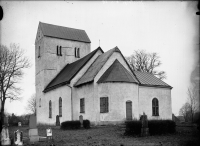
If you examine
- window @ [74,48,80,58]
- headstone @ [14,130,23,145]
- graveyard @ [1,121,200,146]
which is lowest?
graveyard @ [1,121,200,146]

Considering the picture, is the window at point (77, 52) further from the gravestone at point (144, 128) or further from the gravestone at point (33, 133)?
the gravestone at point (33, 133)

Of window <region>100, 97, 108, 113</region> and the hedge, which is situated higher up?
window <region>100, 97, 108, 113</region>

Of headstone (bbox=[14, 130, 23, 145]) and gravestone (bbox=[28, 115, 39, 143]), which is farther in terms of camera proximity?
gravestone (bbox=[28, 115, 39, 143])

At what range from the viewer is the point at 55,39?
131 ft

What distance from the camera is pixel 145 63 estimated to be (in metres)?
52.1

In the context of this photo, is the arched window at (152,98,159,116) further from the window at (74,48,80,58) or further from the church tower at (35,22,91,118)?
the window at (74,48,80,58)

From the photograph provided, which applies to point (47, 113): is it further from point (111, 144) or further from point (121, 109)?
point (111, 144)

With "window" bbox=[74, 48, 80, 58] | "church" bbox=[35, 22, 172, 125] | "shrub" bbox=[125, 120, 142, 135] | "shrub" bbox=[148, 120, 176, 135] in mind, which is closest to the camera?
"shrub" bbox=[125, 120, 142, 135]

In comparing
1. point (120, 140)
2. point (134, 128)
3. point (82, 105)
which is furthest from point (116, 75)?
→ point (120, 140)

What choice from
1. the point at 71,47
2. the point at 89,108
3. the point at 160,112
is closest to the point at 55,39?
the point at 71,47

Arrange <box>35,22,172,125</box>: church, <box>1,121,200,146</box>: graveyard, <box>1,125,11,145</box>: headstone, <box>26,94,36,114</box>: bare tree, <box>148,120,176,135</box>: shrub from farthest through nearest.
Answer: <box>26,94,36,114</box>: bare tree
<box>35,22,172,125</box>: church
<box>148,120,176,135</box>: shrub
<box>1,121,200,146</box>: graveyard
<box>1,125,11,145</box>: headstone

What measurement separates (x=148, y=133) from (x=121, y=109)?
8.79m

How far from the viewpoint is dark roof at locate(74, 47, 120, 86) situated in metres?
28.8

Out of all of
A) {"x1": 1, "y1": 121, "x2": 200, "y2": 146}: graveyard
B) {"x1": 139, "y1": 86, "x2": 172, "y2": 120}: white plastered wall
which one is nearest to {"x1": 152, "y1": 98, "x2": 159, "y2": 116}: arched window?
{"x1": 139, "y1": 86, "x2": 172, "y2": 120}: white plastered wall
